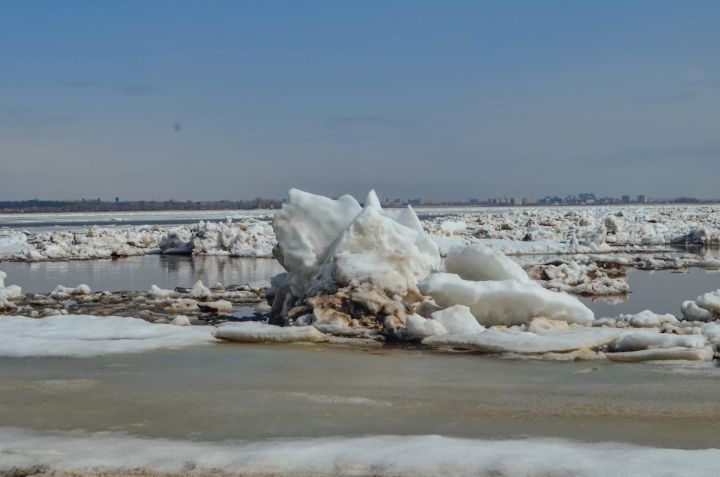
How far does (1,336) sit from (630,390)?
5419 millimetres

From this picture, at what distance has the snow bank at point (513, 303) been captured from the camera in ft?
25.9

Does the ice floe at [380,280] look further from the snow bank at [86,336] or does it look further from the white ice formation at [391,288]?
the snow bank at [86,336]

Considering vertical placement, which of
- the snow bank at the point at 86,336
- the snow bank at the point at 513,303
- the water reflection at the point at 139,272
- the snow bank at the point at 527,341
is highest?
the snow bank at the point at 513,303

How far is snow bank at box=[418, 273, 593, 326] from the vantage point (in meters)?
7.91

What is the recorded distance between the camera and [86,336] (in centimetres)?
739

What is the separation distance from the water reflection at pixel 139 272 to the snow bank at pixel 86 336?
5.59 meters

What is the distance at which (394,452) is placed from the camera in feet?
12.5

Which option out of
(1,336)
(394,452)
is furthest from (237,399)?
(1,336)

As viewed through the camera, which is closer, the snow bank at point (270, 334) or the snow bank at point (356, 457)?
the snow bank at point (356, 457)

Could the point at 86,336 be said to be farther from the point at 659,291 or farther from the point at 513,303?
the point at 659,291

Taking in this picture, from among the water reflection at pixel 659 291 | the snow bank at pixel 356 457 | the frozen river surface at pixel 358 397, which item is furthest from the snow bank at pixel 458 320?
the snow bank at pixel 356 457

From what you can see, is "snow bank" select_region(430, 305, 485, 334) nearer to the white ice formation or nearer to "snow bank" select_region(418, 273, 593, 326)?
the white ice formation

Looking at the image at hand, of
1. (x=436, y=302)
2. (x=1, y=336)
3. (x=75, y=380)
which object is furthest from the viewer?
(x=436, y=302)

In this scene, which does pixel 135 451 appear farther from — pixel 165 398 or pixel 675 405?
pixel 675 405
